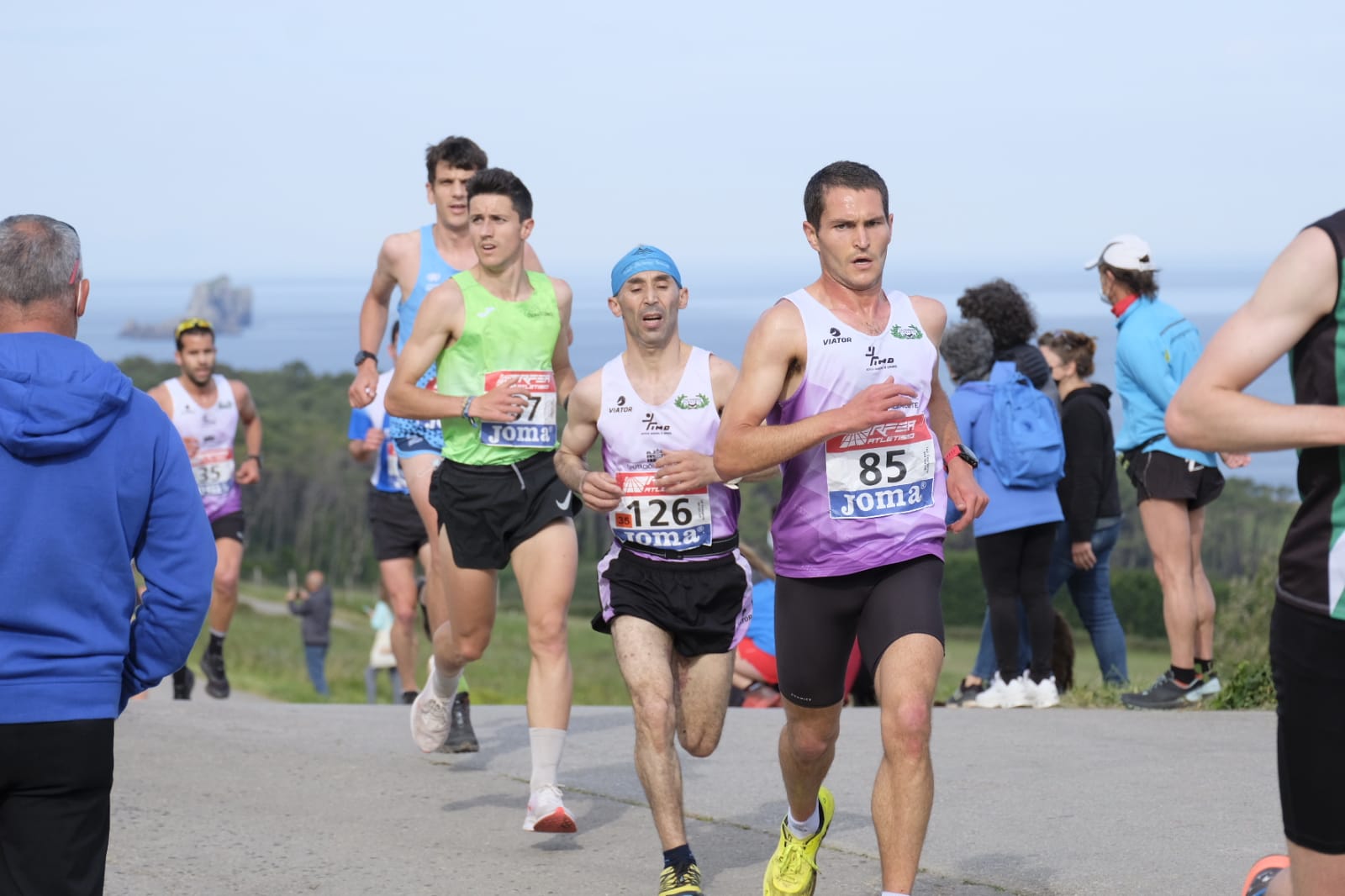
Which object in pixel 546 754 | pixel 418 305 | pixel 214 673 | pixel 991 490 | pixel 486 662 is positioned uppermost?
pixel 418 305

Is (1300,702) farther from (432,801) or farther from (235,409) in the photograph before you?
(235,409)

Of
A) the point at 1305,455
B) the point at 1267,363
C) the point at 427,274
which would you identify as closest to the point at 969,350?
the point at 427,274

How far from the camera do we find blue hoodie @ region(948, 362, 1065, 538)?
9.46 metres

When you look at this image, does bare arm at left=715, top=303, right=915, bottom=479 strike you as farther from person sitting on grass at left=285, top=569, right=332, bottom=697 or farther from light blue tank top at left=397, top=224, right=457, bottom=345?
person sitting on grass at left=285, top=569, right=332, bottom=697

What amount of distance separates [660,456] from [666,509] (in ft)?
0.61

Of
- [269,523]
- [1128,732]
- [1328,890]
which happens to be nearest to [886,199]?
[1328,890]

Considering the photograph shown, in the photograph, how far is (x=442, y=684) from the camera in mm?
7754

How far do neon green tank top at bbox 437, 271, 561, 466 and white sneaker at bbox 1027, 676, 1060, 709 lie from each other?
4.02 m

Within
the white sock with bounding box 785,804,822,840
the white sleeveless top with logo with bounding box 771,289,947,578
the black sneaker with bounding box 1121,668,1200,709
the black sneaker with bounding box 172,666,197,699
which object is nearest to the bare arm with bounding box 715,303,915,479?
the white sleeveless top with logo with bounding box 771,289,947,578

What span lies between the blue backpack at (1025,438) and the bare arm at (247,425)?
5.12m

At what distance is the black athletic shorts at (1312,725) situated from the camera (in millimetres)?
3244

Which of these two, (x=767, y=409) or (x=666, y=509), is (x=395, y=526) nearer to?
(x=666, y=509)

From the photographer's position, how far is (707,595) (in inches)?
234

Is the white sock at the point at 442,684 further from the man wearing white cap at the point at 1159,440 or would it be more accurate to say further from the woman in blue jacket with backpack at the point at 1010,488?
the man wearing white cap at the point at 1159,440
